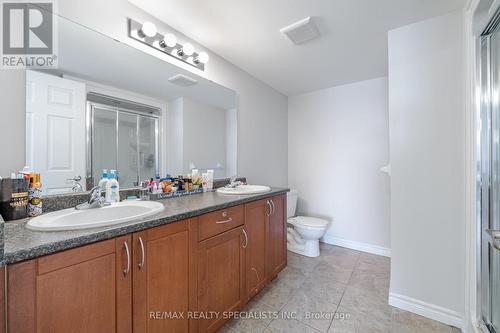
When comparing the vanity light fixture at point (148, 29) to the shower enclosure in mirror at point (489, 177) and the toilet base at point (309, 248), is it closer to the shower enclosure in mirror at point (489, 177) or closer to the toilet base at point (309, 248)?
the shower enclosure in mirror at point (489, 177)

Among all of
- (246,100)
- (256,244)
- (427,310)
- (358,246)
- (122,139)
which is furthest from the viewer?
(358,246)

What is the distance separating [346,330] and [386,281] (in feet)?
2.76

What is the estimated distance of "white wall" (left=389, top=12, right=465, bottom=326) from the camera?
4.71ft

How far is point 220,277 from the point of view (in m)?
1.28

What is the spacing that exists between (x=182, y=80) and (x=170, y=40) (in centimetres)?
29

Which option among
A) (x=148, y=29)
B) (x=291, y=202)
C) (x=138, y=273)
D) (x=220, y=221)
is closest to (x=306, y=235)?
(x=291, y=202)

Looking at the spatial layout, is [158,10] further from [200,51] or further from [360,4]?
[360,4]

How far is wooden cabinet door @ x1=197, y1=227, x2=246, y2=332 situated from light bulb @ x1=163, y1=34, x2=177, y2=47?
145 centimetres

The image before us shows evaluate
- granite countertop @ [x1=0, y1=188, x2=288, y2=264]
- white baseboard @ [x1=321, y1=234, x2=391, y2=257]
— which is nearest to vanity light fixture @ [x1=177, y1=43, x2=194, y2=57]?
granite countertop @ [x1=0, y1=188, x2=288, y2=264]

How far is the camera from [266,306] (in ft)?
5.30

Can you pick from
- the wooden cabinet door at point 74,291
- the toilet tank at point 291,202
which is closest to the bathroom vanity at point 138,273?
the wooden cabinet door at point 74,291

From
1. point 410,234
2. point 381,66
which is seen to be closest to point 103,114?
point 410,234

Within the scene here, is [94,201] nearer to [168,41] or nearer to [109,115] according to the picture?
[109,115]

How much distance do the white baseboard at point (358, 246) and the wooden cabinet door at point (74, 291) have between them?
259 cm
